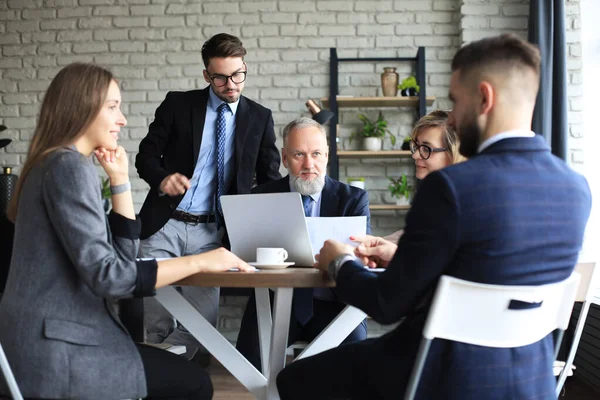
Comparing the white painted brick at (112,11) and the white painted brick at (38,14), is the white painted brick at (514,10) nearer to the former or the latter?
the white painted brick at (112,11)

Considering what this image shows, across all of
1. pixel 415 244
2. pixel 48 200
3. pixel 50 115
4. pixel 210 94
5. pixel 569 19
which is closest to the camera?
pixel 415 244

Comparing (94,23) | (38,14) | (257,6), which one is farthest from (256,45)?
(38,14)

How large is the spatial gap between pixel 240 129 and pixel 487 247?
2089 mm

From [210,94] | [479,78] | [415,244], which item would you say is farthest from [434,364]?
[210,94]

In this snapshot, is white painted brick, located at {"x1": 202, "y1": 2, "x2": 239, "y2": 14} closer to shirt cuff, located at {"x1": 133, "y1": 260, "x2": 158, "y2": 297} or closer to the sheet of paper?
the sheet of paper

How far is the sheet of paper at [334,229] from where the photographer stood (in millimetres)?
2186

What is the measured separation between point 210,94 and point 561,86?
193 cm

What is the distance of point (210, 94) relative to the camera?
3.38 meters

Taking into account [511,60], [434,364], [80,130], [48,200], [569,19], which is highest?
[569,19]

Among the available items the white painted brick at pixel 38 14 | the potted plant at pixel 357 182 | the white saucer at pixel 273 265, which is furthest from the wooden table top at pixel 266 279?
the white painted brick at pixel 38 14

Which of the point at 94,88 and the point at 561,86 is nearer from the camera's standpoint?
the point at 94,88

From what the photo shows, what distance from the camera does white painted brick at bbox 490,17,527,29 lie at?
15.6ft

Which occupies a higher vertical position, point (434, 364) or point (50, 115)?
point (50, 115)

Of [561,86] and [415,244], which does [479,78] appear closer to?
[415,244]
